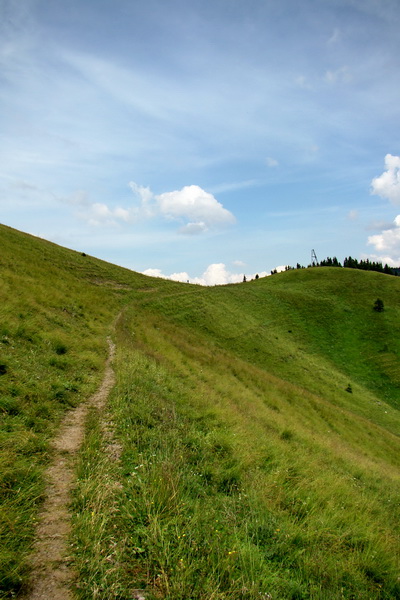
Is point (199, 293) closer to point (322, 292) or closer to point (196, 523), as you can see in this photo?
point (322, 292)

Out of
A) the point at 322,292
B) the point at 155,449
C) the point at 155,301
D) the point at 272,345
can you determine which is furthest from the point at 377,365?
the point at 155,449

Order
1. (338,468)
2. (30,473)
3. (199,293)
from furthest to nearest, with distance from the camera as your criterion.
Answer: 1. (199,293)
2. (338,468)
3. (30,473)

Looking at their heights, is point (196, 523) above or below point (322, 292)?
below

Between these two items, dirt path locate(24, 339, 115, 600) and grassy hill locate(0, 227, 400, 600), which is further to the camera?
grassy hill locate(0, 227, 400, 600)

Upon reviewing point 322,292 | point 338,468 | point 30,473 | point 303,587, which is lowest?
point 338,468

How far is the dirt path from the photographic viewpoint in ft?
10.7

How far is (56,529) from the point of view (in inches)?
157

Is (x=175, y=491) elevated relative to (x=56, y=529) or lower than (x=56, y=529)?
elevated

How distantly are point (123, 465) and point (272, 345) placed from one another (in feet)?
127

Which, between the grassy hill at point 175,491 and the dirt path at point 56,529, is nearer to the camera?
the dirt path at point 56,529

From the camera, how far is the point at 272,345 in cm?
A: 4231

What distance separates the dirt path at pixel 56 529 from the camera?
325 centimetres

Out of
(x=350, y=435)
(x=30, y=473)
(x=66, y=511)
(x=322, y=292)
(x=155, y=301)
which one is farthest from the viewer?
(x=322, y=292)

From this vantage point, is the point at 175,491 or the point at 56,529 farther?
the point at 175,491
